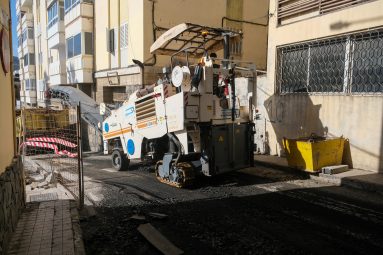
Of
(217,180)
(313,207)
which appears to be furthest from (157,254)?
(217,180)

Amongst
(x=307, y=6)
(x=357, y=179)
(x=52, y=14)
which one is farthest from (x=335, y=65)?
(x=52, y=14)

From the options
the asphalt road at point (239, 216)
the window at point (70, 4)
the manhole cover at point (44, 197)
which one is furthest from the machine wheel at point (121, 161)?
the window at point (70, 4)

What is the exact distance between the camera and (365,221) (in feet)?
17.9

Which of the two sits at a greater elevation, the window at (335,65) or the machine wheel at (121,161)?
the window at (335,65)

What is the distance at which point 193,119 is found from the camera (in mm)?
7520

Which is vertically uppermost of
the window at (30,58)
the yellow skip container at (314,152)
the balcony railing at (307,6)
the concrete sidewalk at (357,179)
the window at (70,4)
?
the window at (70,4)

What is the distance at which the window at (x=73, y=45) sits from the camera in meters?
21.1

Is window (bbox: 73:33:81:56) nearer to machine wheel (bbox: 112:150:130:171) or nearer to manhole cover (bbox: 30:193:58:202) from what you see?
machine wheel (bbox: 112:150:130:171)

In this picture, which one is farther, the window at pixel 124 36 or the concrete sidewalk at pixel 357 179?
the window at pixel 124 36

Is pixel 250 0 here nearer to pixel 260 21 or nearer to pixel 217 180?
pixel 260 21

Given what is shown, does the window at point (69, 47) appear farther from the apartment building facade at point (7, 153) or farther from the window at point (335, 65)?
the apartment building facade at point (7, 153)

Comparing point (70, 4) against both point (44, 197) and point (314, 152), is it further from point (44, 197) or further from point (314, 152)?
point (314, 152)

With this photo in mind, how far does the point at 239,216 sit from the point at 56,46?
2418 cm

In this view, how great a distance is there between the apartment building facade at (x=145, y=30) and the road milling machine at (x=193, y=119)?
682 centimetres
